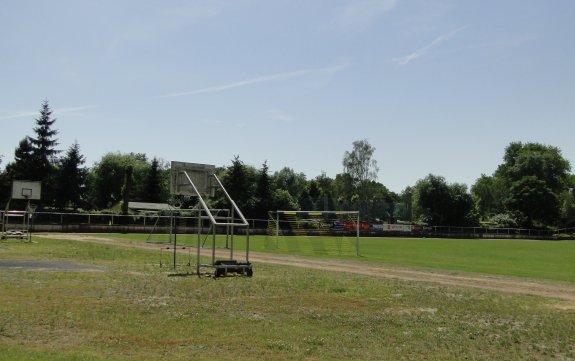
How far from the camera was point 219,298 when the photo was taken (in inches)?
555

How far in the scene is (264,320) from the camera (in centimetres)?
1127

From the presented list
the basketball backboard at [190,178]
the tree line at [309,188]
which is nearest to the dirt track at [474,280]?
the basketball backboard at [190,178]

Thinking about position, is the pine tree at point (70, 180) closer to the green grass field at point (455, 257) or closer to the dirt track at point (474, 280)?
the green grass field at point (455, 257)

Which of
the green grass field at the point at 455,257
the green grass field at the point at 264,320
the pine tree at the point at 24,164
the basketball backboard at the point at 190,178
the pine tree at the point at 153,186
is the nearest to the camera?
the green grass field at the point at 264,320

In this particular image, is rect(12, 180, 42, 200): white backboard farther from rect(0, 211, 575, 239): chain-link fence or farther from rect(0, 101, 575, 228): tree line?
rect(0, 101, 575, 228): tree line

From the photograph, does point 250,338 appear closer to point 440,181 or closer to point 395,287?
point 395,287

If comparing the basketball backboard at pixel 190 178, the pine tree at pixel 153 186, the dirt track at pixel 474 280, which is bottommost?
the dirt track at pixel 474 280

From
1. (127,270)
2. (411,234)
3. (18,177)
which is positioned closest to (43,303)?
(127,270)

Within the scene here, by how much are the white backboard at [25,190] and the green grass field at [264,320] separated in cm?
2852

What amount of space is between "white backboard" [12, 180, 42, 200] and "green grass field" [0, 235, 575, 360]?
28.5 metres

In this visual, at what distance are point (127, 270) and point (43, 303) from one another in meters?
8.10

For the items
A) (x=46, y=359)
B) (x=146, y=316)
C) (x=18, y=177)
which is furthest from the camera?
(x=18, y=177)

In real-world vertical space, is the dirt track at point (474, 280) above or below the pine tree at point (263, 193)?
below

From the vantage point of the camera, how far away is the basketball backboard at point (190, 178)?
23.0m
